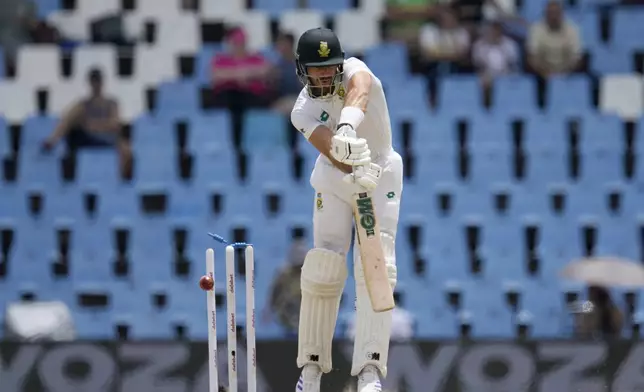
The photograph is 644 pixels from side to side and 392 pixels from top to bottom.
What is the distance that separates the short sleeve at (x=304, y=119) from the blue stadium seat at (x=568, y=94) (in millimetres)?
5517

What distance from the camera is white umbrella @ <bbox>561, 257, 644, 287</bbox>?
949cm

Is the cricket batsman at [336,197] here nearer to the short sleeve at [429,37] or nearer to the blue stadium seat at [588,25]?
the short sleeve at [429,37]

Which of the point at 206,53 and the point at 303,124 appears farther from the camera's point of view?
the point at 206,53

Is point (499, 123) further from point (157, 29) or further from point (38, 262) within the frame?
point (38, 262)

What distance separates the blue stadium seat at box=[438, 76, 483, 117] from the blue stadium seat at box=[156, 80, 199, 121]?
1.99 meters

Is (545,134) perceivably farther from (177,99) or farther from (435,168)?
(177,99)

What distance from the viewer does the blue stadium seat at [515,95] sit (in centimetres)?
1073

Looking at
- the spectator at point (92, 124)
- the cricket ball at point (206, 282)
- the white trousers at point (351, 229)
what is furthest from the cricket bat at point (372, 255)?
the spectator at point (92, 124)

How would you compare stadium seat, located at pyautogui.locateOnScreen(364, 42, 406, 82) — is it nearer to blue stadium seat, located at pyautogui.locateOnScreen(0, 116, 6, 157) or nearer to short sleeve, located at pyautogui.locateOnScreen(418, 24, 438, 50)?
short sleeve, located at pyautogui.locateOnScreen(418, 24, 438, 50)

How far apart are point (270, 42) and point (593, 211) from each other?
3039 millimetres

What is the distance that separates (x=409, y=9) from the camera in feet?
36.9

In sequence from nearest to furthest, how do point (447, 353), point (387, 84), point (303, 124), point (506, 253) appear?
point (303, 124), point (447, 353), point (506, 253), point (387, 84)

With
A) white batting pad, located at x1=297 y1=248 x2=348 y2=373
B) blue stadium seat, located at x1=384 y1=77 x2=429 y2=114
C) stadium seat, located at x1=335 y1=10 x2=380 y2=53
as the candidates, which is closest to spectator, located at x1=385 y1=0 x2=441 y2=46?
stadium seat, located at x1=335 y1=10 x2=380 y2=53

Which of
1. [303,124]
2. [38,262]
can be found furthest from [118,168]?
[303,124]
